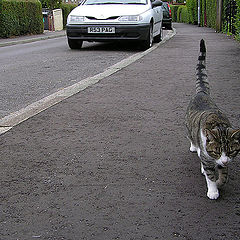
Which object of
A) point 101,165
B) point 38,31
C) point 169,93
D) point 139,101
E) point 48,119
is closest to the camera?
point 101,165

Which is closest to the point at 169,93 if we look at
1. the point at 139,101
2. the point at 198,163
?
the point at 139,101

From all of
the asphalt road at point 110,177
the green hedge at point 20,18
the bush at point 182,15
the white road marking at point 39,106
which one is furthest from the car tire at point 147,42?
the bush at point 182,15

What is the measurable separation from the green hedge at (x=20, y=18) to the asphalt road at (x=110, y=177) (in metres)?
16.3

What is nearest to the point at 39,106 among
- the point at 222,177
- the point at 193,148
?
the point at 193,148

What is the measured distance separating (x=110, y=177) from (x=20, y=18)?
20.8m

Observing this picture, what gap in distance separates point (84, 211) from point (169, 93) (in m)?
3.67

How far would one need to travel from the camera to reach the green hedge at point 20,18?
68.1 feet

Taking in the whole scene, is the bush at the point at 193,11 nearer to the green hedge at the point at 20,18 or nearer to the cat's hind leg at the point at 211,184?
the green hedge at the point at 20,18

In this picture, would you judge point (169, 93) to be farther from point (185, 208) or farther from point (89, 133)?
point (185, 208)

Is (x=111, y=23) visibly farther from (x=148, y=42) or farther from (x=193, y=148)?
(x=193, y=148)

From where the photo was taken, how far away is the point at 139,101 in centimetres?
565

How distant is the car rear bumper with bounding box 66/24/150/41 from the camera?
11.6 metres

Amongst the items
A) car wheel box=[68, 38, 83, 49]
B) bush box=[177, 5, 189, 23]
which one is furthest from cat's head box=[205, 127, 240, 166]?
bush box=[177, 5, 189, 23]

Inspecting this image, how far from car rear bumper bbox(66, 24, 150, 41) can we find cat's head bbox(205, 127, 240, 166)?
9.32 m
